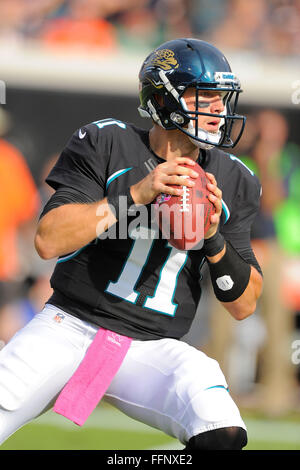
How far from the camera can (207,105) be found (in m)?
2.78

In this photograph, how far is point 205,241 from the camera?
8.84ft

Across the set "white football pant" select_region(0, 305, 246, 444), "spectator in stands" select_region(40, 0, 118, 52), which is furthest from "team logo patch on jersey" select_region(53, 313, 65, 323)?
"spectator in stands" select_region(40, 0, 118, 52)

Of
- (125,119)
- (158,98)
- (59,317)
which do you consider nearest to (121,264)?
(59,317)

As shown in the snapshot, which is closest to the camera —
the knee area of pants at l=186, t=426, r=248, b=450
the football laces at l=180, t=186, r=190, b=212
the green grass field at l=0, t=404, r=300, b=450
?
the knee area of pants at l=186, t=426, r=248, b=450

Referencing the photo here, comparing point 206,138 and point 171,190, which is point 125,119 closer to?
point 206,138

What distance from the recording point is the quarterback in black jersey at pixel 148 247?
2.56m

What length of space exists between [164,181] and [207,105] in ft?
1.56

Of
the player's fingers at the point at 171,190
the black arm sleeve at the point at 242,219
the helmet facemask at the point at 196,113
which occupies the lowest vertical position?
the black arm sleeve at the point at 242,219

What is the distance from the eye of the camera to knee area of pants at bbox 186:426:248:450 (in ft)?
7.84

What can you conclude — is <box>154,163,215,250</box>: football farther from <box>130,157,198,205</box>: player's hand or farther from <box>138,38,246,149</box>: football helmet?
<box>138,38,246,149</box>: football helmet

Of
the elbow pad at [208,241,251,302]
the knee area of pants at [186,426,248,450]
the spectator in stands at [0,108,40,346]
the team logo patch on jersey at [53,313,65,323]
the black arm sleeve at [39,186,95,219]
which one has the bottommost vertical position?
the spectator in stands at [0,108,40,346]

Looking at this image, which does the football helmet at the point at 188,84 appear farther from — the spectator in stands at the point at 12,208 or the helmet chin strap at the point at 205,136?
the spectator in stands at the point at 12,208

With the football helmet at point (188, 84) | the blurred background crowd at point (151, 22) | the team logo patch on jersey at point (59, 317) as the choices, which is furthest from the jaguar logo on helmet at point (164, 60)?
the blurred background crowd at point (151, 22)

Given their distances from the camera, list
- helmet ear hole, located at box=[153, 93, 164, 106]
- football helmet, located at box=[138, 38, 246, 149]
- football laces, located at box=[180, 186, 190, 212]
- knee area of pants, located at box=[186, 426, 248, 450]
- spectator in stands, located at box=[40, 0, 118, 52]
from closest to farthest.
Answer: knee area of pants, located at box=[186, 426, 248, 450] → football laces, located at box=[180, 186, 190, 212] → football helmet, located at box=[138, 38, 246, 149] → helmet ear hole, located at box=[153, 93, 164, 106] → spectator in stands, located at box=[40, 0, 118, 52]
